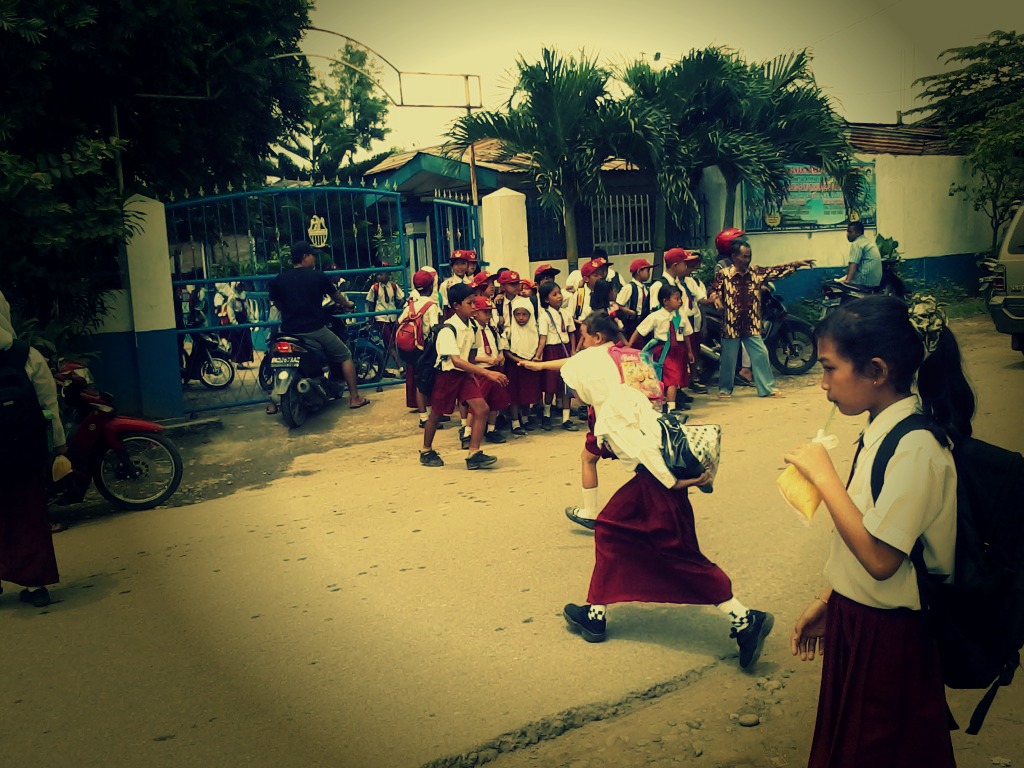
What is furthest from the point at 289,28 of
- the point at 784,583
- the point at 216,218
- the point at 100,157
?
the point at 784,583

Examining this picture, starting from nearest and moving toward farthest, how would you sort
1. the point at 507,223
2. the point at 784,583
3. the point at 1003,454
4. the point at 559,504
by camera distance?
the point at 1003,454, the point at 784,583, the point at 559,504, the point at 507,223

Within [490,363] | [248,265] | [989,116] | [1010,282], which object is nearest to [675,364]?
[490,363]

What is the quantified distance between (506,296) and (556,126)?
407 centimetres

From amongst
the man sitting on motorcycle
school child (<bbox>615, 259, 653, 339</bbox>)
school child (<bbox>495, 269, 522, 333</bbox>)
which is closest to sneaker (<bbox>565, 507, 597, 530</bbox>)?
school child (<bbox>495, 269, 522, 333</bbox>)

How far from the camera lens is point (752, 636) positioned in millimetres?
3602

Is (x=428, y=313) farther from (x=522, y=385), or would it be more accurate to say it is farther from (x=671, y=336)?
(x=671, y=336)

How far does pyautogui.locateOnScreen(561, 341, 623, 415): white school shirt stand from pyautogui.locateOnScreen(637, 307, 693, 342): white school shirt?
405cm

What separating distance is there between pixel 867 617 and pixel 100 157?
6906 mm

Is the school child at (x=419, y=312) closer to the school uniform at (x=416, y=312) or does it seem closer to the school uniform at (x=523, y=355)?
the school uniform at (x=416, y=312)

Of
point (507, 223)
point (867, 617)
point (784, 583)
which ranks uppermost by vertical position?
point (507, 223)

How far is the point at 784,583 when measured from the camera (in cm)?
445

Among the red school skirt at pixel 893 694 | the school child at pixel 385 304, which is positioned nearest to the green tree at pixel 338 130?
the school child at pixel 385 304

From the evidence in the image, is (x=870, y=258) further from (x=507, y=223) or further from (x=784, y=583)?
(x=784, y=583)

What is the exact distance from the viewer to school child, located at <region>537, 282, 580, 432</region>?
8.57 metres
